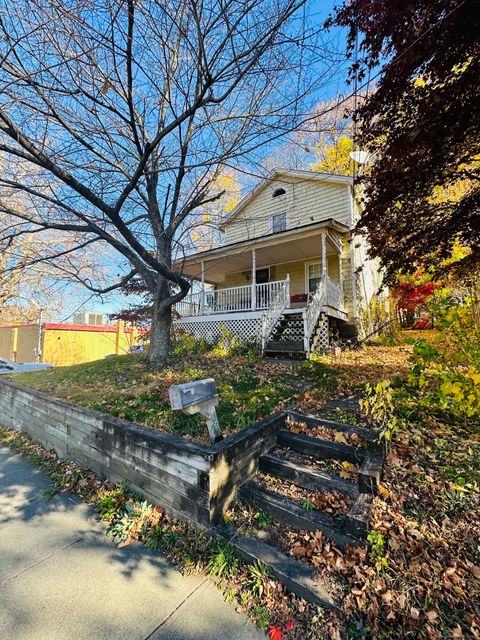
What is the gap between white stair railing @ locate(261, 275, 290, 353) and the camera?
8.91m

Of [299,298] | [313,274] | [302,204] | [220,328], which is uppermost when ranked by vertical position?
[302,204]

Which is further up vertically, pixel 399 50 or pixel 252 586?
pixel 399 50

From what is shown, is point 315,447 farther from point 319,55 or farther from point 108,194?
point 108,194

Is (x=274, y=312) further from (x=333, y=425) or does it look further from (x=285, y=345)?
(x=333, y=425)

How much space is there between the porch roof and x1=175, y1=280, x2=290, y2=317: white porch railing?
1.09m

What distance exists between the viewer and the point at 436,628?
165 centimetres

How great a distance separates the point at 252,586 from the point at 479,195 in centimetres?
545

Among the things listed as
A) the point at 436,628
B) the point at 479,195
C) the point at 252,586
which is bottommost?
the point at 252,586

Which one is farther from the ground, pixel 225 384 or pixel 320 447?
pixel 225 384

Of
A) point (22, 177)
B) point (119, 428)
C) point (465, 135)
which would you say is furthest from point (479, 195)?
point (22, 177)

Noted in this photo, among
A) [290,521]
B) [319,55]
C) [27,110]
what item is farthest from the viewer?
[27,110]

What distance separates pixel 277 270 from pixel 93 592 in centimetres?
1269

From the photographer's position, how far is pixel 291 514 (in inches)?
97.0

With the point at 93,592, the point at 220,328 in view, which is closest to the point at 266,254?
the point at 220,328
